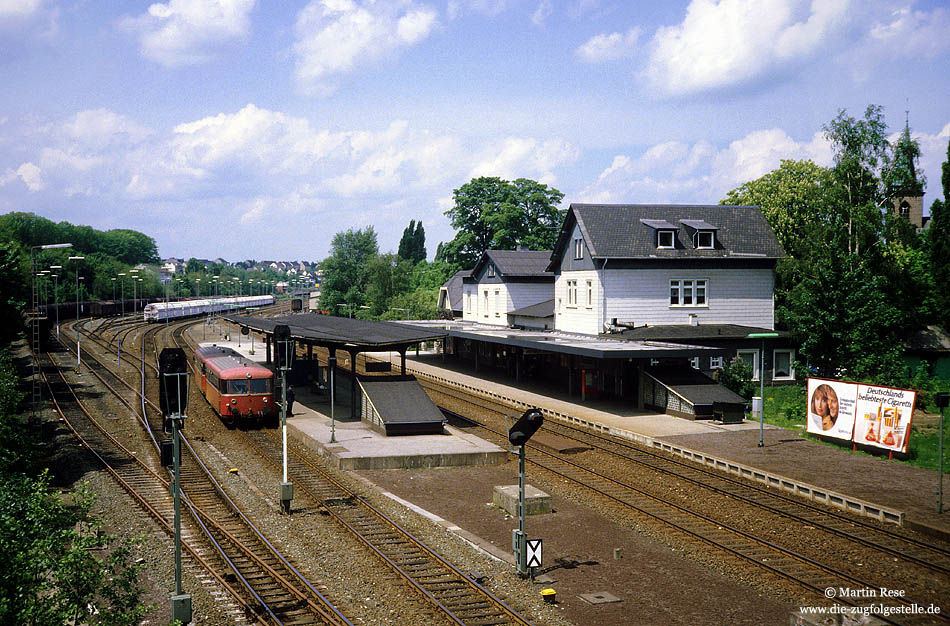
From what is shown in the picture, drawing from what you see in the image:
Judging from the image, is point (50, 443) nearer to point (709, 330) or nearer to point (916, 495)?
point (916, 495)

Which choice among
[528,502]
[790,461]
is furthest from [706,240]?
[528,502]

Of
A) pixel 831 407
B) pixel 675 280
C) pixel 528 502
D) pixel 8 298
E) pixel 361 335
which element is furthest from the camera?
pixel 675 280

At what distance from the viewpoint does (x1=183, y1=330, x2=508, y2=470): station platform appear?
954 inches

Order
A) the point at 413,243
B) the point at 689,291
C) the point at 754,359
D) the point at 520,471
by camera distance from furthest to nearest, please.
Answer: the point at 413,243, the point at 689,291, the point at 754,359, the point at 520,471

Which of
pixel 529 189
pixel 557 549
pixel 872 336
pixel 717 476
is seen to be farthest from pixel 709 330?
pixel 529 189

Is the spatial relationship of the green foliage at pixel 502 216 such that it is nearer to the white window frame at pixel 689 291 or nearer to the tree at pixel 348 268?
the tree at pixel 348 268

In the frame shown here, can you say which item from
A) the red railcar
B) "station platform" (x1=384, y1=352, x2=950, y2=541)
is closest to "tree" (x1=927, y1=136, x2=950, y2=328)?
"station platform" (x1=384, y1=352, x2=950, y2=541)

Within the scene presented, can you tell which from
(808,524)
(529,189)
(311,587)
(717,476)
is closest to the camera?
(311,587)

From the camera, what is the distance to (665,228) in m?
41.8

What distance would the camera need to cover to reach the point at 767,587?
14.1 meters

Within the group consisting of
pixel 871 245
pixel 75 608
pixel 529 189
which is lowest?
pixel 75 608

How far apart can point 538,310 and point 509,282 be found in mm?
4149

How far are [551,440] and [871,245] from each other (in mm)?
29606

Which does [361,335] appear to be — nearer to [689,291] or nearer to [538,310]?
[689,291]
